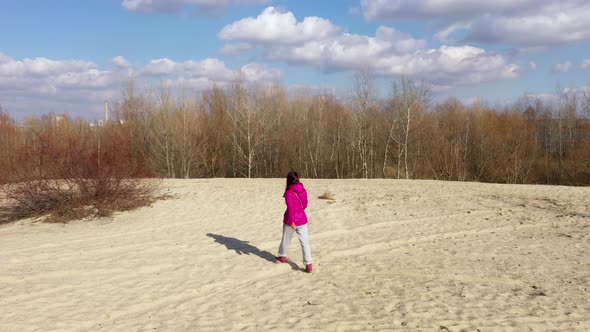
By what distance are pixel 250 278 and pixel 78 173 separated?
10.1 meters

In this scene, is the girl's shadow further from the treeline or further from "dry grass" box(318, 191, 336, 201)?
the treeline

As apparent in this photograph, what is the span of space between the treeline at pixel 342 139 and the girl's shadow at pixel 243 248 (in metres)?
27.5

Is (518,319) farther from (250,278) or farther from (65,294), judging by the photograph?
(65,294)

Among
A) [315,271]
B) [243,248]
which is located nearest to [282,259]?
[315,271]

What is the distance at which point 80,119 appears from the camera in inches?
1922

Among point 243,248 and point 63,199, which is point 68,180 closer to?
point 63,199

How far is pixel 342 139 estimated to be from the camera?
1676 inches

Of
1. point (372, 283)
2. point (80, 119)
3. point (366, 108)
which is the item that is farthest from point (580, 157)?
point (80, 119)

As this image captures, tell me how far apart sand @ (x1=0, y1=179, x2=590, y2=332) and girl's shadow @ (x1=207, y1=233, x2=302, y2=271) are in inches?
1.9

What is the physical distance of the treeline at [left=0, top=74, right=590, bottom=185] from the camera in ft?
129

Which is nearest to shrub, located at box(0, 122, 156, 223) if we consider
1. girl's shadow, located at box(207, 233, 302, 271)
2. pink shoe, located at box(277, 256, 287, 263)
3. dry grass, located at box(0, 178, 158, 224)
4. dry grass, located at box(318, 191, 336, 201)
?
dry grass, located at box(0, 178, 158, 224)

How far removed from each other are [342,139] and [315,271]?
3475 centimetres

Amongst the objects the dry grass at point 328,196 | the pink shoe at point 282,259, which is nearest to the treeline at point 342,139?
the dry grass at point 328,196

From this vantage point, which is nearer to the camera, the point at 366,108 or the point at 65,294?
the point at 65,294
